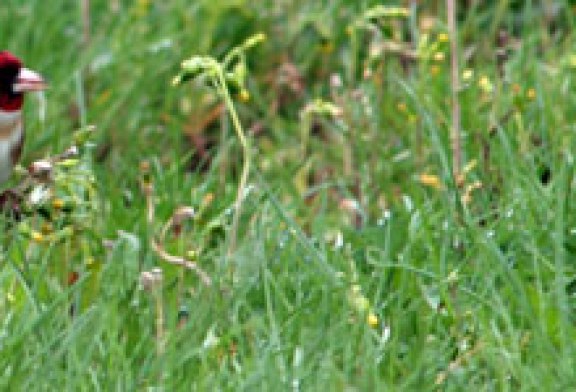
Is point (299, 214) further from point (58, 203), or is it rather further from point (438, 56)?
point (58, 203)

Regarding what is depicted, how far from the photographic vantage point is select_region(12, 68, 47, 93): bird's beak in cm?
462

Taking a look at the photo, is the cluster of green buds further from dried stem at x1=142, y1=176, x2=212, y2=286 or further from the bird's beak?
the bird's beak

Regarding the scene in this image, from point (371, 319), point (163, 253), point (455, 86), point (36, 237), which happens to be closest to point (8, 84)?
point (36, 237)

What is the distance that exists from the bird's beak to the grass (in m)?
0.29

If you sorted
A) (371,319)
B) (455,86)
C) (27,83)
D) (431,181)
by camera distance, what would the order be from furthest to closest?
(27,83) → (431,181) → (455,86) → (371,319)

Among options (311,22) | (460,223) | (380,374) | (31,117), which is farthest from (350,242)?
(311,22)

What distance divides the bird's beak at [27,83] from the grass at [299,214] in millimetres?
288

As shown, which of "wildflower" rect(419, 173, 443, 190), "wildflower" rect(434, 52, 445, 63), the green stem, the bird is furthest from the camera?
"wildflower" rect(434, 52, 445, 63)

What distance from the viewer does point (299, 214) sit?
451 cm

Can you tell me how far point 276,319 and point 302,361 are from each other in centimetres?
29

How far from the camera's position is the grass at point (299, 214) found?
3.22 m

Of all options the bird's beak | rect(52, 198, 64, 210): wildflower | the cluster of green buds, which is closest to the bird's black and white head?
the bird's beak

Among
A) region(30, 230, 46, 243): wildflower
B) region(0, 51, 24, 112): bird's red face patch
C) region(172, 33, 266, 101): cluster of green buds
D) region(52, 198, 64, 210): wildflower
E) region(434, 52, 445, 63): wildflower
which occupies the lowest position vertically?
region(30, 230, 46, 243): wildflower

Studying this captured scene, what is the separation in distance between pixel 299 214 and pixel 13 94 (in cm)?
90
